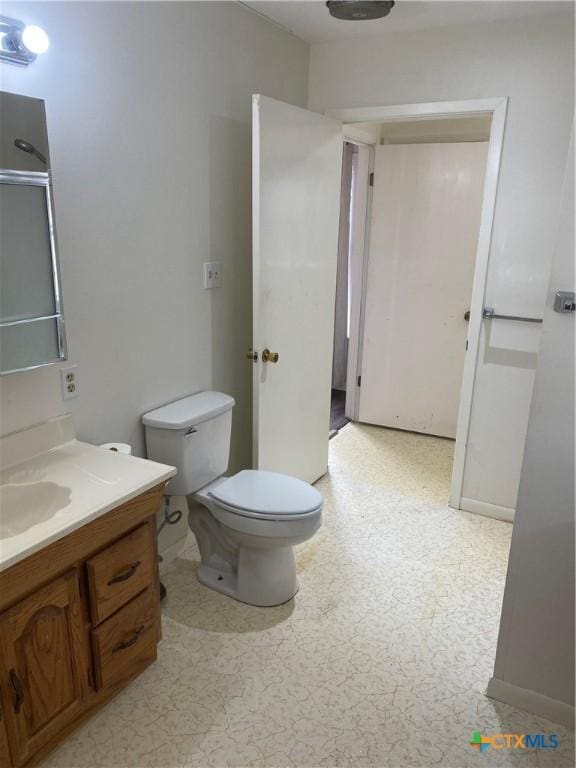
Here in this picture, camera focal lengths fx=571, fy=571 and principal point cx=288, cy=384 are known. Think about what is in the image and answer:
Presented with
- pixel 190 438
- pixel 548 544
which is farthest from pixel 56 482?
pixel 548 544

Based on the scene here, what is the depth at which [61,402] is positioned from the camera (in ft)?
6.09

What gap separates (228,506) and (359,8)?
1.94 metres

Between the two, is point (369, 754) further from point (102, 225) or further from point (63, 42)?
point (63, 42)

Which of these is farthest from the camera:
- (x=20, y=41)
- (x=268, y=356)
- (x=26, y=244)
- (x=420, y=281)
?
(x=420, y=281)

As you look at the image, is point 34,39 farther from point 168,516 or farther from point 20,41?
point 168,516

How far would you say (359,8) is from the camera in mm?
2162

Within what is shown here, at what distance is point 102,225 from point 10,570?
1125 millimetres

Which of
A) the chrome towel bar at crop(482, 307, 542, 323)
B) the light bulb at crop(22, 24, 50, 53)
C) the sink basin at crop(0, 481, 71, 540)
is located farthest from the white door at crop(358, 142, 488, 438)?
the sink basin at crop(0, 481, 71, 540)

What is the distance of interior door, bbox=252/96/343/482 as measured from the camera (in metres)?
2.41

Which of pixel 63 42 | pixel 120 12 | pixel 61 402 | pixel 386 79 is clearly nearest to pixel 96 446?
pixel 61 402

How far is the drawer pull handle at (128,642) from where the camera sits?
171 centimetres

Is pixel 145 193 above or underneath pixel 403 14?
underneath

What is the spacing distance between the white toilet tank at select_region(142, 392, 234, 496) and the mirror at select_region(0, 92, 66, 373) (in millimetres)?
536

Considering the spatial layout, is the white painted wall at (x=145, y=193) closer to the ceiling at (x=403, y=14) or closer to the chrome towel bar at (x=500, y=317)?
the ceiling at (x=403, y=14)
